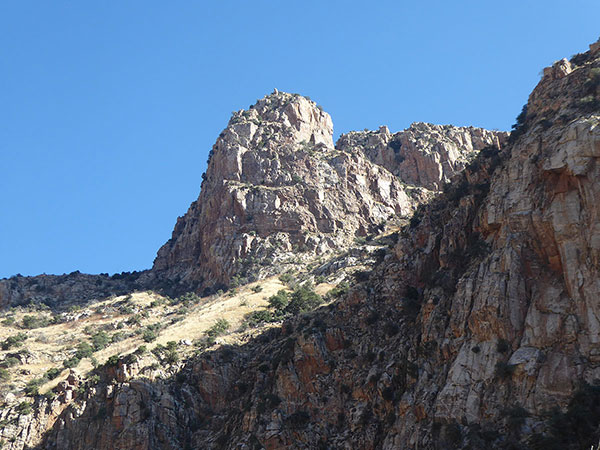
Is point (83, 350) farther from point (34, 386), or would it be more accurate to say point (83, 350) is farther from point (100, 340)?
point (34, 386)

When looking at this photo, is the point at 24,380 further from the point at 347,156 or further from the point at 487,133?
the point at 487,133

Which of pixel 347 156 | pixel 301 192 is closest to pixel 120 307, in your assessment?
pixel 301 192

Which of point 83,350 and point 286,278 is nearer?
point 83,350

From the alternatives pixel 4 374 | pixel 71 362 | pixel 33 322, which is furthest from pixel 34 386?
pixel 33 322

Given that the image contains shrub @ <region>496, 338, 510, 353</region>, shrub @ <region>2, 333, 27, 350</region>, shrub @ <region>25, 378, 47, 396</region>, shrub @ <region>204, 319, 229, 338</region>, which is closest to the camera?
shrub @ <region>496, 338, 510, 353</region>

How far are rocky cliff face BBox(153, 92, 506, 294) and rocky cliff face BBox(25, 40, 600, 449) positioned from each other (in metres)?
42.5

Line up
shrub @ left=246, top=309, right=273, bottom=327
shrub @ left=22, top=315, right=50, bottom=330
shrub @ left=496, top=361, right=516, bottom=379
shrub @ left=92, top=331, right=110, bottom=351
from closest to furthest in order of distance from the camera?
shrub @ left=496, top=361, right=516, bottom=379, shrub @ left=246, top=309, right=273, bottom=327, shrub @ left=92, top=331, right=110, bottom=351, shrub @ left=22, top=315, right=50, bottom=330

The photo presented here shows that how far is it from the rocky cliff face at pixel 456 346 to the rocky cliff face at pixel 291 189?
42516 millimetres

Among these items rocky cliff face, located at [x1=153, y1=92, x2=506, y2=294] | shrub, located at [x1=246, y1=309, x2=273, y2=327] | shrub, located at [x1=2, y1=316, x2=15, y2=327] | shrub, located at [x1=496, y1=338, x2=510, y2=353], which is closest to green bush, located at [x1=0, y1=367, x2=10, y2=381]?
shrub, located at [x1=2, y1=316, x2=15, y2=327]

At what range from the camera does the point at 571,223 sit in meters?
40.7

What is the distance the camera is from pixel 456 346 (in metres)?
42.9

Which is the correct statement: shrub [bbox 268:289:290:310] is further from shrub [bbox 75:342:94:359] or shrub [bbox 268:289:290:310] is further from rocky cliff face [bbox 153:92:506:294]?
shrub [bbox 75:342:94:359]

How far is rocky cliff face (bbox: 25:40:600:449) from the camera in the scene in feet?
122

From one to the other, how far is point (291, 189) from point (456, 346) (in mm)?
76270
